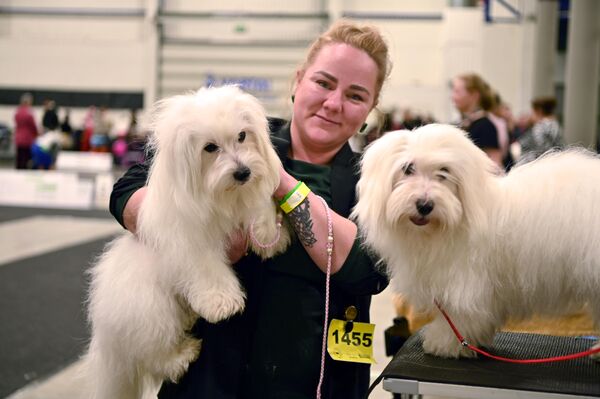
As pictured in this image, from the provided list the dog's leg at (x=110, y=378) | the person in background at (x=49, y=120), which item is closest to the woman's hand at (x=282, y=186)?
the dog's leg at (x=110, y=378)

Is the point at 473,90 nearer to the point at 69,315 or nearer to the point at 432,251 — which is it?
the point at 69,315

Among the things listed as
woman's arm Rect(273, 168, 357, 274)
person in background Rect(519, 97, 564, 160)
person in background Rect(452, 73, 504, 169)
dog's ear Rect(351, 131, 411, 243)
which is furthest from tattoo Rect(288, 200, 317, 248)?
person in background Rect(519, 97, 564, 160)

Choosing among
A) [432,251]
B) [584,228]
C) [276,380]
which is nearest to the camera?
[584,228]

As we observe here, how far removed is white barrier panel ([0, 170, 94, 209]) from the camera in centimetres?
1037

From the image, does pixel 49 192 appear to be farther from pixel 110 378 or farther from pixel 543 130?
pixel 110 378

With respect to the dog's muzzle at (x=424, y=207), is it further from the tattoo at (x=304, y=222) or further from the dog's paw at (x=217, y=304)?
the dog's paw at (x=217, y=304)

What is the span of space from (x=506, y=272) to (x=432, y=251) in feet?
0.56

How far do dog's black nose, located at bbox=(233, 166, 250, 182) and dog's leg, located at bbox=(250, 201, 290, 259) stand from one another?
0.43 ft

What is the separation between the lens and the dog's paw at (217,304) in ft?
5.82

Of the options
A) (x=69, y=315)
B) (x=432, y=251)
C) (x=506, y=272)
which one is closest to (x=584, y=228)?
(x=506, y=272)

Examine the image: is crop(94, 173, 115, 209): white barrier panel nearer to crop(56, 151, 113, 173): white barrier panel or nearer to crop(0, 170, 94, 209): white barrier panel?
crop(0, 170, 94, 209): white barrier panel

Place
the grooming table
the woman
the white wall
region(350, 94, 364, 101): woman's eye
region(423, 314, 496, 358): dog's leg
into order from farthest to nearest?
the white wall < region(350, 94, 364, 101): woman's eye < the woman < region(423, 314, 496, 358): dog's leg < the grooming table

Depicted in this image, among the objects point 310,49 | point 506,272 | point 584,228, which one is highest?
point 310,49

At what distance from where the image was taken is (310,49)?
6.95ft
